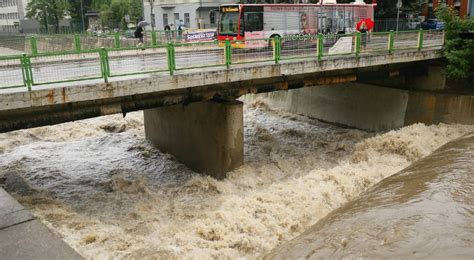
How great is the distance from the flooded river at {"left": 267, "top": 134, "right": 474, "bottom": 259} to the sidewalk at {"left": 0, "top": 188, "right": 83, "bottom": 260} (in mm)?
4538

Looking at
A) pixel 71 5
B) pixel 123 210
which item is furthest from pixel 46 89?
pixel 71 5

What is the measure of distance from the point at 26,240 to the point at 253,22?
1688 cm

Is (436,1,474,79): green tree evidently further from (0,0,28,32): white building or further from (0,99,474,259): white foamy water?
(0,0,28,32): white building

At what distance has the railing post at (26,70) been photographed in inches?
402

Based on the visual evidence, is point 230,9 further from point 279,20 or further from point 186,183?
point 186,183

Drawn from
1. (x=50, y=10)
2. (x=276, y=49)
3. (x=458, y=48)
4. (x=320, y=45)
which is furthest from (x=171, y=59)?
(x=50, y=10)

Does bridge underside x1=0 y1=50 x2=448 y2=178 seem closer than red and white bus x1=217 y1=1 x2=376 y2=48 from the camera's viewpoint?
Yes

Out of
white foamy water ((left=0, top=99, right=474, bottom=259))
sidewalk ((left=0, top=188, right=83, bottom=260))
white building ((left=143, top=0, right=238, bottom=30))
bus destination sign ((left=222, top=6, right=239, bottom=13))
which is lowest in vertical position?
white foamy water ((left=0, top=99, right=474, bottom=259))

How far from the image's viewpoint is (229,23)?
21172 mm

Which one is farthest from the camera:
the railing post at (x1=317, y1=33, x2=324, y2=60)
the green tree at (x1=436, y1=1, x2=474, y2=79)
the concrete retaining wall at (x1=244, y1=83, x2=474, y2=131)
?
the green tree at (x1=436, y1=1, x2=474, y2=79)

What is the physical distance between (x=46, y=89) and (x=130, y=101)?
2669 millimetres

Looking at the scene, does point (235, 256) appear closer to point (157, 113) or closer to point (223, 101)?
point (223, 101)

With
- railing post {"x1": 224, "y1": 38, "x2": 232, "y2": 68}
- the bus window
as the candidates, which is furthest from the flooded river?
the bus window

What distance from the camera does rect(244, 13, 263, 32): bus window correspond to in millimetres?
20734
